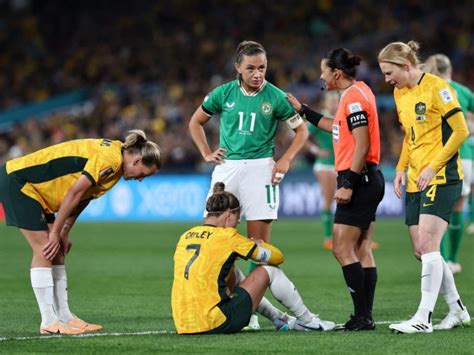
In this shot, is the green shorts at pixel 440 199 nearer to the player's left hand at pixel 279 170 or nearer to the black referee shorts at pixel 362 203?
the black referee shorts at pixel 362 203

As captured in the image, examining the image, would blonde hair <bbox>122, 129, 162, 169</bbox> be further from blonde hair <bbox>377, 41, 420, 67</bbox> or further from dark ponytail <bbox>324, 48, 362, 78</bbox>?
blonde hair <bbox>377, 41, 420, 67</bbox>

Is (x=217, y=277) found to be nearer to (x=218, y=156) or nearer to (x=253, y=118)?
(x=218, y=156)

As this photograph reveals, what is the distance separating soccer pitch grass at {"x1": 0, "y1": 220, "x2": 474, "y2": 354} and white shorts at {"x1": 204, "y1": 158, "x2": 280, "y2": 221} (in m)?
0.99

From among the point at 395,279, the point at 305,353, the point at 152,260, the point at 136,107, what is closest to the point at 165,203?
the point at 136,107

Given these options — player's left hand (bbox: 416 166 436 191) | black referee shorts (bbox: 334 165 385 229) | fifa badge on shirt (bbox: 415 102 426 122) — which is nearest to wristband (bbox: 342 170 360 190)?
black referee shorts (bbox: 334 165 385 229)

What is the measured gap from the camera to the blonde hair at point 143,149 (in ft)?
27.1

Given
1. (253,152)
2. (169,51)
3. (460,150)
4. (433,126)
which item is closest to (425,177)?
(433,126)

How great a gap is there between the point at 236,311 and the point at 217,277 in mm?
292

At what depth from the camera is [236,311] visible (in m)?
7.84

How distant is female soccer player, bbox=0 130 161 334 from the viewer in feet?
27.0

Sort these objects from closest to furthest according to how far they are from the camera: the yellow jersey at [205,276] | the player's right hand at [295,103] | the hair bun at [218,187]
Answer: the yellow jersey at [205,276]
the hair bun at [218,187]
the player's right hand at [295,103]

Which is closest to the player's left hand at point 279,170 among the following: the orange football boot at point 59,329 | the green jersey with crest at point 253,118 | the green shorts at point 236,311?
the green jersey with crest at point 253,118

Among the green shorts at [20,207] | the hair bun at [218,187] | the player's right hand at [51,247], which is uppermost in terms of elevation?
the hair bun at [218,187]

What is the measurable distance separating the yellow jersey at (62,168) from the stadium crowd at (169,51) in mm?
Answer: 17185
